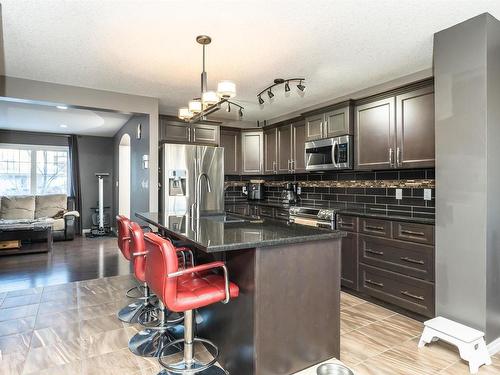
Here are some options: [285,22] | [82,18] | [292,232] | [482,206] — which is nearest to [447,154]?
[482,206]

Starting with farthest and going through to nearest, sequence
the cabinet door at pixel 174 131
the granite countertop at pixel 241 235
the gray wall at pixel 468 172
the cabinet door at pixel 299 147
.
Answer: the cabinet door at pixel 174 131
the cabinet door at pixel 299 147
the gray wall at pixel 468 172
the granite countertop at pixel 241 235

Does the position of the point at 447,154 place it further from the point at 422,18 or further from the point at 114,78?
the point at 114,78

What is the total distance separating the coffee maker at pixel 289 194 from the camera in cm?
521

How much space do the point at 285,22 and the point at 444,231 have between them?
2.06 metres

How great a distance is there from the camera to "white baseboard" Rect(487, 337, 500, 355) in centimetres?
234

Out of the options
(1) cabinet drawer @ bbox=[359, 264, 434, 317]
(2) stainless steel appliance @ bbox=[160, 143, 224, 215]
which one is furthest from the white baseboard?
(2) stainless steel appliance @ bbox=[160, 143, 224, 215]

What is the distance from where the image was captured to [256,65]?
3.24 m

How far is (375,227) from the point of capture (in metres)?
3.32

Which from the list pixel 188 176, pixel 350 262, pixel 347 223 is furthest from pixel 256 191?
pixel 350 262

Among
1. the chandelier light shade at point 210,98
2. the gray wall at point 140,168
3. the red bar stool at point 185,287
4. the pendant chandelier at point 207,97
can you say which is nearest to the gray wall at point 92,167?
the gray wall at point 140,168

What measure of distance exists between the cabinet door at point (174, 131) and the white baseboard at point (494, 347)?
4.29 m

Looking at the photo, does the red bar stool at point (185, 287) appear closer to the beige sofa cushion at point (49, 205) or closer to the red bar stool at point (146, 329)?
the red bar stool at point (146, 329)

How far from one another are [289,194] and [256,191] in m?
0.95

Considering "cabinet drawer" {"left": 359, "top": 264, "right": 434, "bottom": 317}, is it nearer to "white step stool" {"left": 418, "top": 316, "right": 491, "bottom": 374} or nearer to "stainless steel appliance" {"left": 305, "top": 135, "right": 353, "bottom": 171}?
"white step stool" {"left": 418, "top": 316, "right": 491, "bottom": 374}
